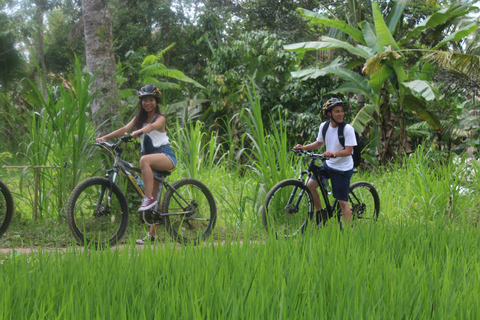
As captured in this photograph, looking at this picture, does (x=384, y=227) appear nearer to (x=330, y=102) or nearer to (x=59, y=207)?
(x=330, y=102)

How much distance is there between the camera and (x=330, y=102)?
15.1 feet

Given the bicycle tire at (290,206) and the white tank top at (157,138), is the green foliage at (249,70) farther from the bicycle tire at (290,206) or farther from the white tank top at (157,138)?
the white tank top at (157,138)

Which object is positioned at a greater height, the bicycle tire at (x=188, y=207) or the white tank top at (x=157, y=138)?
the white tank top at (x=157, y=138)

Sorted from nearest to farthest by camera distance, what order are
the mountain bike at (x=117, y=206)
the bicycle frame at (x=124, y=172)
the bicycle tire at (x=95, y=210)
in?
the bicycle tire at (x=95, y=210)
the mountain bike at (x=117, y=206)
the bicycle frame at (x=124, y=172)

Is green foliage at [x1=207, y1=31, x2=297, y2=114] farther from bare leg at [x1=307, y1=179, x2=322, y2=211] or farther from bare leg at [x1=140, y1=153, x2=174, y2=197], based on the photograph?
bare leg at [x1=140, y1=153, x2=174, y2=197]

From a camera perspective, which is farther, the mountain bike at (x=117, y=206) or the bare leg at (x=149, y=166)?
the bare leg at (x=149, y=166)

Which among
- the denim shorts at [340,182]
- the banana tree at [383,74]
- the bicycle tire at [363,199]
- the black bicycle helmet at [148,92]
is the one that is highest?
the banana tree at [383,74]

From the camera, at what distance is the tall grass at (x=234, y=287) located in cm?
150

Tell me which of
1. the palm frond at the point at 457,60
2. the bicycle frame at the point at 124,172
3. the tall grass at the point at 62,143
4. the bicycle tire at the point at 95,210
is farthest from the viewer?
the palm frond at the point at 457,60

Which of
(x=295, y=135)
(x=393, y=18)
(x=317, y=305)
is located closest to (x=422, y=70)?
(x=393, y=18)

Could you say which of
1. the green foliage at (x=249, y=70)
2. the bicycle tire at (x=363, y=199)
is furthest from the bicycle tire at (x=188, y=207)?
the green foliage at (x=249, y=70)

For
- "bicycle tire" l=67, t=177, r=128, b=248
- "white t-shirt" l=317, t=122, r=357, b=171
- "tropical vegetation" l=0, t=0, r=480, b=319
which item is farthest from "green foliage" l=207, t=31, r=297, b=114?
"bicycle tire" l=67, t=177, r=128, b=248

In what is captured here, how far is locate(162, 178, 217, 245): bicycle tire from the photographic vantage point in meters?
4.54

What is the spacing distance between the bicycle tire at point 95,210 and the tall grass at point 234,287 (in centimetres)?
188
